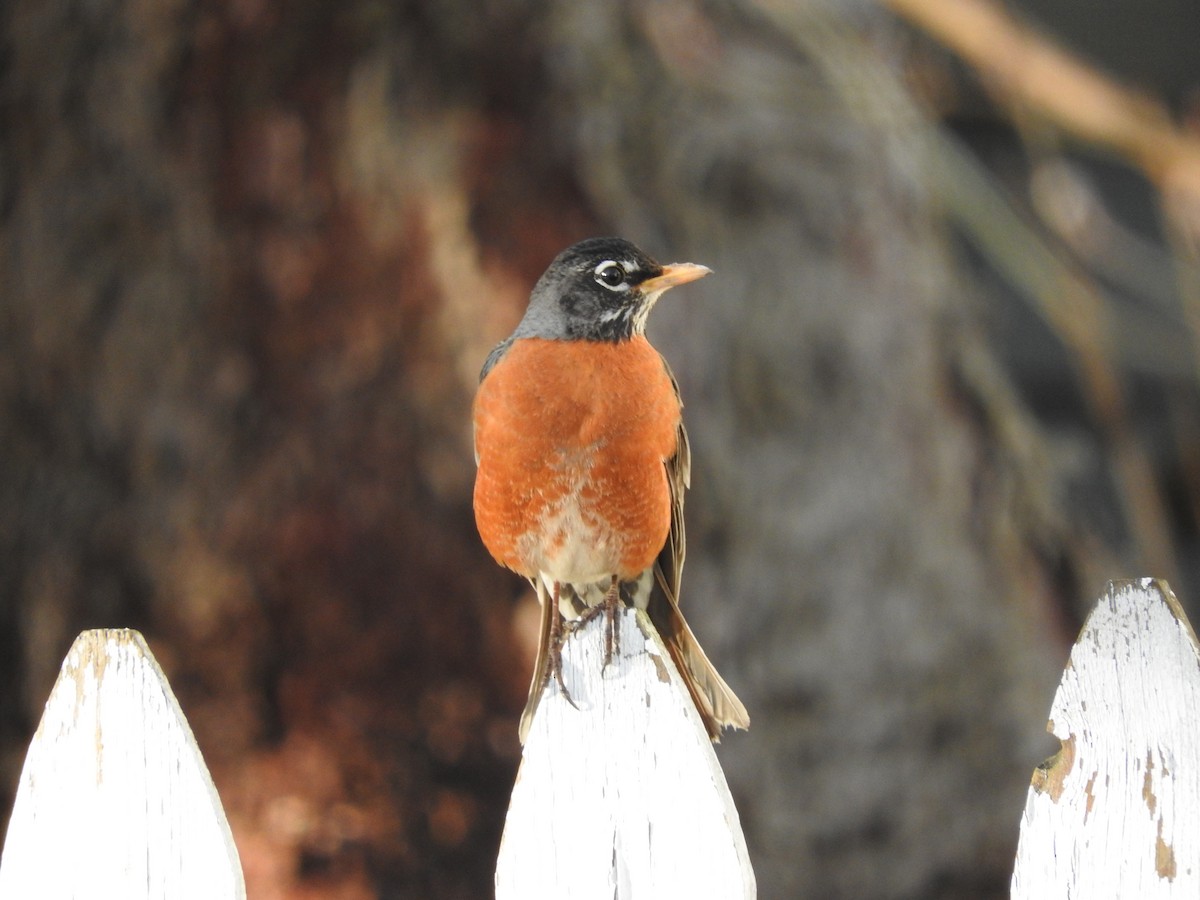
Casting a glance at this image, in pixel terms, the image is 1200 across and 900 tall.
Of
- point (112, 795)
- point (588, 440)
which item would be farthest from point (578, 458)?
point (112, 795)

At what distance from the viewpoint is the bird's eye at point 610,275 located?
8.38ft

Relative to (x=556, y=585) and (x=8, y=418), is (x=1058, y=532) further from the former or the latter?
(x=8, y=418)

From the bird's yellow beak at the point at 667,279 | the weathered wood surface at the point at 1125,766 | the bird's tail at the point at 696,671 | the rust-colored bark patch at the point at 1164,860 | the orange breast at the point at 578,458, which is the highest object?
the bird's yellow beak at the point at 667,279

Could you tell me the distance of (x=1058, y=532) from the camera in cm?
411

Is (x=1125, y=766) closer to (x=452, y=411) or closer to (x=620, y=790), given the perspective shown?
(x=620, y=790)

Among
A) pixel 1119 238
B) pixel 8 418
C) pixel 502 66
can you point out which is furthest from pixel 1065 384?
pixel 8 418

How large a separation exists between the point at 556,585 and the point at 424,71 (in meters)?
1.70

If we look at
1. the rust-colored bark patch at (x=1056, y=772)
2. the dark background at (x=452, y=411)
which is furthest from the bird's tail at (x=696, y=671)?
the dark background at (x=452, y=411)

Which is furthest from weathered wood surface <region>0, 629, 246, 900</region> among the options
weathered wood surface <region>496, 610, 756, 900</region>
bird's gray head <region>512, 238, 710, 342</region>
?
bird's gray head <region>512, 238, 710, 342</region>

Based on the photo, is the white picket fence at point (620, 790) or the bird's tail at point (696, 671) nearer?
the white picket fence at point (620, 790)

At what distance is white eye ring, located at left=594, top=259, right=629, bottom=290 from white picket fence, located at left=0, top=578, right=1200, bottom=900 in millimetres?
873

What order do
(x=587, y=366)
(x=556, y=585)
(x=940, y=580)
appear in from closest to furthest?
(x=587, y=366)
(x=556, y=585)
(x=940, y=580)

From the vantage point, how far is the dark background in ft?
11.8

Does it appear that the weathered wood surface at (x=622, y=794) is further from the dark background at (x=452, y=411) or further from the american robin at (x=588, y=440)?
the dark background at (x=452, y=411)
